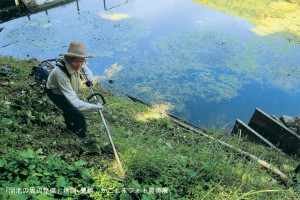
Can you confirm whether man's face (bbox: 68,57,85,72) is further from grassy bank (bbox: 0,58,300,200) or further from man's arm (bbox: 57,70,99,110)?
grassy bank (bbox: 0,58,300,200)

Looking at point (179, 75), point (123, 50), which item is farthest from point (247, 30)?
point (123, 50)

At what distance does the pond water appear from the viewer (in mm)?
9531

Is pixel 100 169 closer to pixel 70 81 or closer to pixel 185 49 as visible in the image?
pixel 70 81

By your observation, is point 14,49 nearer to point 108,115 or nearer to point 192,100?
point 108,115

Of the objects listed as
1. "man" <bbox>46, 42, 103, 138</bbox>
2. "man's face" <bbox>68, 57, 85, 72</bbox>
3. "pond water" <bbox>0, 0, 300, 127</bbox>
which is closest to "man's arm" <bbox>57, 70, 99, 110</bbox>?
"man" <bbox>46, 42, 103, 138</bbox>

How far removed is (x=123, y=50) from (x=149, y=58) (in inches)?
46.3

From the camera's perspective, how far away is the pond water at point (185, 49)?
31.3 ft

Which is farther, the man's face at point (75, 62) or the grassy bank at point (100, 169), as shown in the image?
the man's face at point (75, 62)

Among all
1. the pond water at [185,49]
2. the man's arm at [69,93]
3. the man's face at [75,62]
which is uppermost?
the man's face at [75,62]

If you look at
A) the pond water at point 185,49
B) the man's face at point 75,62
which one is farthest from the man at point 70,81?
the pond water at point 185,49

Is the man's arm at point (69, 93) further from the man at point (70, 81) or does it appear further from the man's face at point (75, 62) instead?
the man's face at point (75, 62)

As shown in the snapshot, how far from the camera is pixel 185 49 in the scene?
12211 mm

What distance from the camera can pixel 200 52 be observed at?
1201 cm

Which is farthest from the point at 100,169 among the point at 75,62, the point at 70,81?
the point at 75,62
